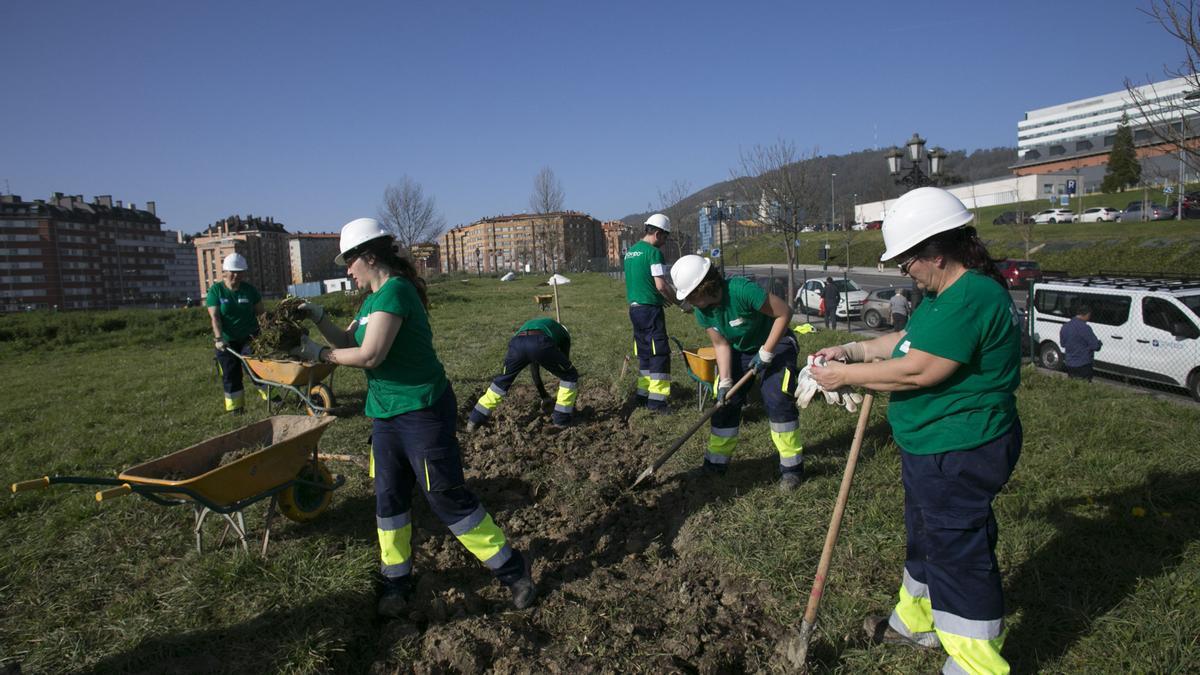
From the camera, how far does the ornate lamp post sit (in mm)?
12531

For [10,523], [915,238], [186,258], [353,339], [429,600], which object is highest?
[186,258]

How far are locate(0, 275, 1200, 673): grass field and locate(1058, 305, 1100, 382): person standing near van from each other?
3624mm

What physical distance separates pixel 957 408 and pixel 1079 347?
899cm

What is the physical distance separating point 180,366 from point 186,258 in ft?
344

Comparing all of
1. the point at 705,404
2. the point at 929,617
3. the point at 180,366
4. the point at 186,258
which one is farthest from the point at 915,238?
the point at 186,258

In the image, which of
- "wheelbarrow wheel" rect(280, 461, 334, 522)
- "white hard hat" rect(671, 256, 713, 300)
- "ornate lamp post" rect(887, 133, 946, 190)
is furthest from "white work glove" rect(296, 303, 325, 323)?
"ornate lamp post" rect(887, 133, 946, 190)

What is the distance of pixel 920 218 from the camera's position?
95.7 inches

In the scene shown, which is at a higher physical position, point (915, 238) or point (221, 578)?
point (915, 238)

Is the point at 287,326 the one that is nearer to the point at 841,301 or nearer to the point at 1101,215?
the point at 841,301

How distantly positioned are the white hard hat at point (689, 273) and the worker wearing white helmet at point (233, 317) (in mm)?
4878

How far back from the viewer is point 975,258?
2.43 meters

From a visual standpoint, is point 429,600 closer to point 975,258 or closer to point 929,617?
point 929,617

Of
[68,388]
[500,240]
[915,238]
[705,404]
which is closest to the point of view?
[915,238]

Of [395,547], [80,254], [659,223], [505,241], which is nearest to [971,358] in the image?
[395,547]
